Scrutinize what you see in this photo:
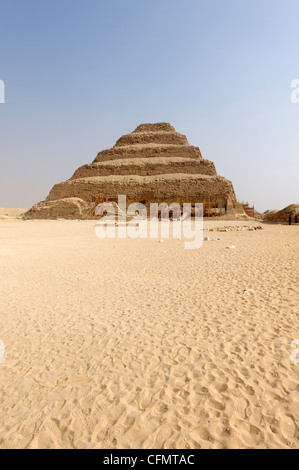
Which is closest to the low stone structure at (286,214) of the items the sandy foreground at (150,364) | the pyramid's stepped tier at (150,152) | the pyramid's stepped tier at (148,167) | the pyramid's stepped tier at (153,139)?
the pyramid's stepped tier at (148,167)

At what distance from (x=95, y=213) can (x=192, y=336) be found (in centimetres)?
3953

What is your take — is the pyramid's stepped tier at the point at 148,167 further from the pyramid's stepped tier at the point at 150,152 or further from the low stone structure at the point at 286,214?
the low stone structure at the point at 286,214

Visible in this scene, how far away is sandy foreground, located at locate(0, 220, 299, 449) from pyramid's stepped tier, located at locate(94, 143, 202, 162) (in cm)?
6083

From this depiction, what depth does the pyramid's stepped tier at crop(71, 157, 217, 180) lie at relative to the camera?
59156 millimetres

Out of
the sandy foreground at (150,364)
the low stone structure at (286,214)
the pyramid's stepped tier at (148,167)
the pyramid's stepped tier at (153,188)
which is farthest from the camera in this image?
the pyramid's stepped tier at (148,167)

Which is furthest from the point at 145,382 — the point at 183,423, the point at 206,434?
the point at 206,434

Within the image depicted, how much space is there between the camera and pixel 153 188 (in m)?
55.2

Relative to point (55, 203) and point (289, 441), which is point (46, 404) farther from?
point (55, 203)

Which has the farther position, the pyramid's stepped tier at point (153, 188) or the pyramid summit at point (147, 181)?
the pyramid's stepped tier at point (153, 188)

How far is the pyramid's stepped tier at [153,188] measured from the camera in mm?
52503

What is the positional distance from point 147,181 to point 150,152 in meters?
12.6

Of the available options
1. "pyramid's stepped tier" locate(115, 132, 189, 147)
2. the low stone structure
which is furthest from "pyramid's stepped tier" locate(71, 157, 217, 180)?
the low stone structure

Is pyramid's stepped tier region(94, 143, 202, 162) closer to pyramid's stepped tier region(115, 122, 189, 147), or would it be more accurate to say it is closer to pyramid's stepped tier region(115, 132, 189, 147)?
pyramid's stepped tier region(115, 132, 189, 147)

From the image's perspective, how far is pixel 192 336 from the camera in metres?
4.06
